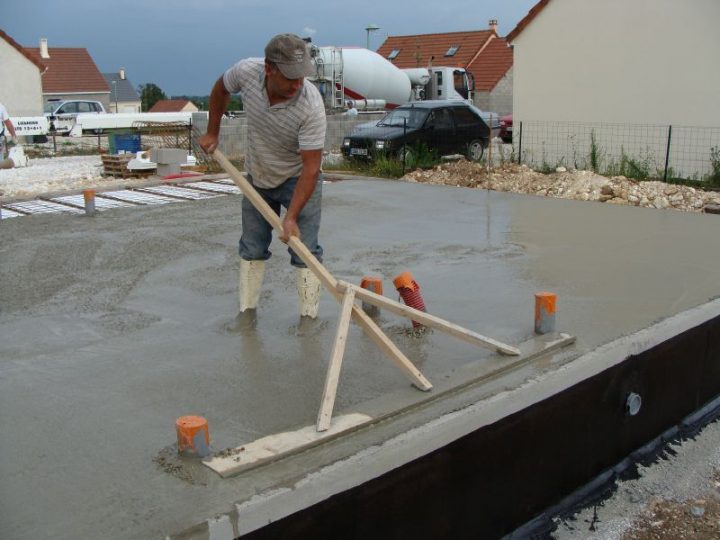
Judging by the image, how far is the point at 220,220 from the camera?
7.43 meters

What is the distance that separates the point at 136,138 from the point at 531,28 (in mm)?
8184

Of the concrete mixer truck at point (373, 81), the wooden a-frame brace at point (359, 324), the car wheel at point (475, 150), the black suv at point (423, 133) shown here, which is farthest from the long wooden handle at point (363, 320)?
the concrete mixer truck at point (373, 81)

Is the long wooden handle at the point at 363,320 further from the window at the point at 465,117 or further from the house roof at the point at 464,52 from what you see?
the house roof at the point at 464,52

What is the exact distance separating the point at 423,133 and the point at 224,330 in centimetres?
1120

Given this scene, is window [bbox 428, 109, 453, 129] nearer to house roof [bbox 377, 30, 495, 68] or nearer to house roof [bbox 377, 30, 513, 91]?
house roof [bbox 377, 30, 513, 91]

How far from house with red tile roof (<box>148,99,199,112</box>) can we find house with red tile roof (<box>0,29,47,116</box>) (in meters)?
22.4

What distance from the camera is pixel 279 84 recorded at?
3.57 m

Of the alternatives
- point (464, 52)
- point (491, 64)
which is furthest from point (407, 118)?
point (464, 52)

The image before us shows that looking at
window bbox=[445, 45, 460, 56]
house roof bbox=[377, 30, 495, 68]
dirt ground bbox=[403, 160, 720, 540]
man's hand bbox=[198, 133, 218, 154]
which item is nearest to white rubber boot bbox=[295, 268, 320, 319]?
man's hand bbox=[198, 133, 218, 154]

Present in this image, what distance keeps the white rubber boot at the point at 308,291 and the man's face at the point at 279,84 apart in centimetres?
95

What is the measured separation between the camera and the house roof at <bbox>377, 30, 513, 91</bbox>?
3669 centimetres

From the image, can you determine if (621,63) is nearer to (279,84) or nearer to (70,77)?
(279,84)

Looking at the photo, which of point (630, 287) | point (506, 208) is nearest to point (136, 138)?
point (506, 208)

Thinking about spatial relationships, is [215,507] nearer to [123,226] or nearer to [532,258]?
[532,258]
